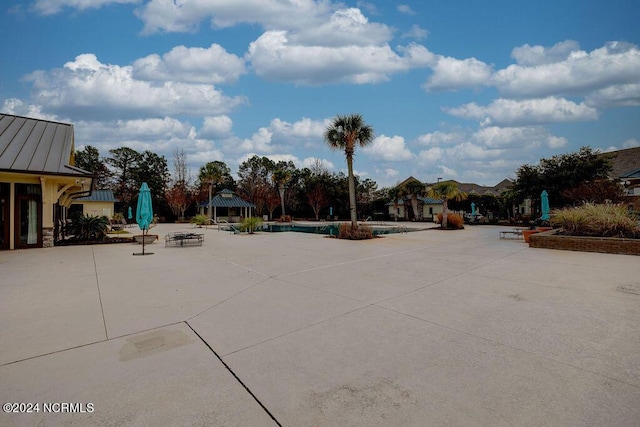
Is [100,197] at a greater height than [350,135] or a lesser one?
lesser

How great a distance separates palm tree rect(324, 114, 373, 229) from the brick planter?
830cm

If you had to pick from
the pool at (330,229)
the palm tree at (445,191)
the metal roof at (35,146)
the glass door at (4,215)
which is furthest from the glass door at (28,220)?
the palm tree at (445,191)

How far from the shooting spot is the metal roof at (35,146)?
1158cm

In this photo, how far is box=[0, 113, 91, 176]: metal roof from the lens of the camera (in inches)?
456

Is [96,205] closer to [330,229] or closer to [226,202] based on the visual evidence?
[226,202]

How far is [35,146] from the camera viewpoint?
13109 millimetres

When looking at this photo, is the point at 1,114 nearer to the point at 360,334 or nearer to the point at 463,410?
the point at 360,334

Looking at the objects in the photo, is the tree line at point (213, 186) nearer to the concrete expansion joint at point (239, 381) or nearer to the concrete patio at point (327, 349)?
the concrete patio at point (327, 349)

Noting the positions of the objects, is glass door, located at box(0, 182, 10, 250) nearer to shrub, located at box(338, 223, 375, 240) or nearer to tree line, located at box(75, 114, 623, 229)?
shrub, located at box(338, 223, 375, 240)

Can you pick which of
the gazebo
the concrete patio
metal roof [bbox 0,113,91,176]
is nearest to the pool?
the gazebo

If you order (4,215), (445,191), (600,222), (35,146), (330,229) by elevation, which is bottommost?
(330,229)

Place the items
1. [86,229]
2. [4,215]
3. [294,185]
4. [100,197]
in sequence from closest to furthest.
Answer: [4,215], [86,229], [100,197], [294,185]

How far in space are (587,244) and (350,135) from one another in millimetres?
11142

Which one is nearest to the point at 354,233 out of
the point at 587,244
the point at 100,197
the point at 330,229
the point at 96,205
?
the point at 330,229
